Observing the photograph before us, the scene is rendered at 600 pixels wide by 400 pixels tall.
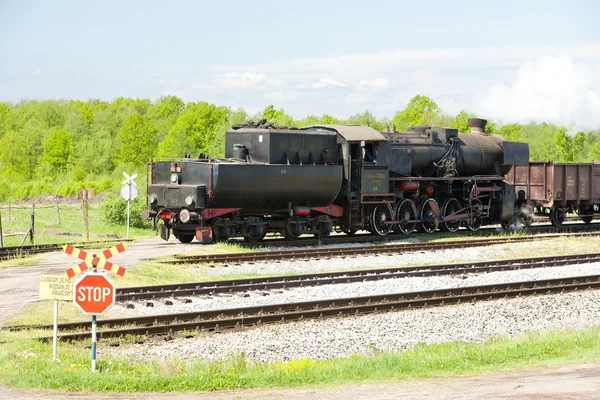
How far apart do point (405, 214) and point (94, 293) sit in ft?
62.4

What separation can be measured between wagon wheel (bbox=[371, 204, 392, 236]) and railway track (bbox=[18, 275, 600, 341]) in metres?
9.89

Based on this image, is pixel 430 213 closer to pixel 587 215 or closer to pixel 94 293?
pixel 587 215

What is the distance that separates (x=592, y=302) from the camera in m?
15.8

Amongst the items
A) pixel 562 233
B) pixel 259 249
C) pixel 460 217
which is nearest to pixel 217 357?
pixel 259 249

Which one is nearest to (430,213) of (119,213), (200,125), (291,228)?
(291,228)

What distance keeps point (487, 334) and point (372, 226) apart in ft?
45.6

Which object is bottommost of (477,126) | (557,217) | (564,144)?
(557,217)

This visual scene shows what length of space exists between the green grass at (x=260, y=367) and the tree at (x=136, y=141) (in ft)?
270

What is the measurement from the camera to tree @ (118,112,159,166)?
92562mm

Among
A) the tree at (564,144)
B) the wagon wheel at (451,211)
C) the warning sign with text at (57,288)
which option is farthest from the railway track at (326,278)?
the tree at (564,144)

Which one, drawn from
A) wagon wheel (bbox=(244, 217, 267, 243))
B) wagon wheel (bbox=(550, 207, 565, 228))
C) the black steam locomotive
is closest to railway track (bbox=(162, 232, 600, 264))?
wagon wheel (bbox=(244, 217, 267, 243))

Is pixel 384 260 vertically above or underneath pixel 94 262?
underneath

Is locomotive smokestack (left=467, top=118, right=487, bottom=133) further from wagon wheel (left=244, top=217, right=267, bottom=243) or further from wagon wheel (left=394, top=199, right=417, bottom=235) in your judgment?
wagon wheel (left=244, top=217, right=267, bottom=243)

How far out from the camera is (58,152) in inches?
3509
